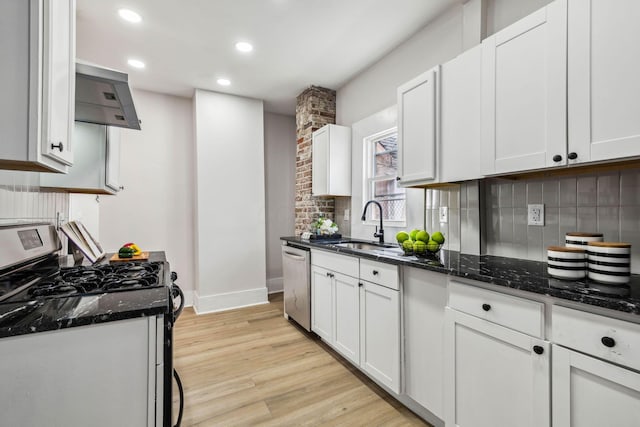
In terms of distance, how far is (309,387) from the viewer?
2084 mm

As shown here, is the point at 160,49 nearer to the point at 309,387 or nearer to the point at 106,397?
the point at 106,397

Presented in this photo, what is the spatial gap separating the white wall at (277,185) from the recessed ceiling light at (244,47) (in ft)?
6.05

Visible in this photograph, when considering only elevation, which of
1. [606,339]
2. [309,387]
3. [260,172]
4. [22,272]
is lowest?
[309,387]

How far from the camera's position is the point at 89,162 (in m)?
2.05

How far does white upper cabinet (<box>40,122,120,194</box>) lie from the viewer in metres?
1.96

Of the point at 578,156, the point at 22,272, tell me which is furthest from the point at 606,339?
Answer: the point at 22,272

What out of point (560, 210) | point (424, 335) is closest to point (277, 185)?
point (424, 335)

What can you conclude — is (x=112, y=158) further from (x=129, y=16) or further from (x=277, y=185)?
(x=277, y=185)

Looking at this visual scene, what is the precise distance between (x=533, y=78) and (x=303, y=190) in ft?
8.89

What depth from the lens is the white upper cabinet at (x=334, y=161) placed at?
129 inches

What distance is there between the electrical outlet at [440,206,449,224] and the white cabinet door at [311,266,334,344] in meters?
1.00

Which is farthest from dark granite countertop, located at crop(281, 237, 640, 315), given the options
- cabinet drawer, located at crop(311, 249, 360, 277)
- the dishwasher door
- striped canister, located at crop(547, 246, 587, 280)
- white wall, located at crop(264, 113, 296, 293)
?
white wall, located at crop(264, 113, 296, 293)

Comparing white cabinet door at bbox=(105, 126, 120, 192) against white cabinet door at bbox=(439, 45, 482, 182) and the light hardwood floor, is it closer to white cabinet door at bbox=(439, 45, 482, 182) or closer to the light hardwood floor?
the light hardwood floor

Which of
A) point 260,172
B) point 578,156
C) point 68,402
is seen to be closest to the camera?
point 68,402
